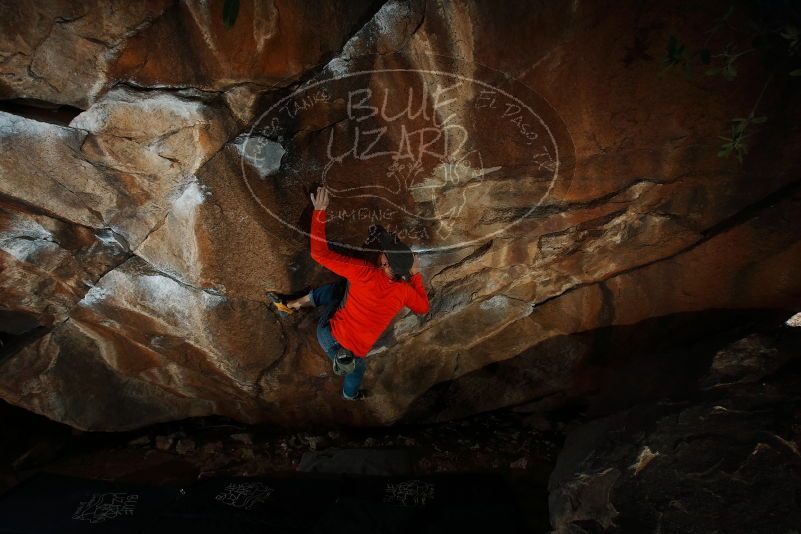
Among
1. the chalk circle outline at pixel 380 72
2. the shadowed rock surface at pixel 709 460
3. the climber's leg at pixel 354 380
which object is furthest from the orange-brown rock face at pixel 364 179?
the shadowed rock surface at pixel 709 460

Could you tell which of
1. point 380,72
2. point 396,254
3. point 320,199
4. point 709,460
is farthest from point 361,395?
point 380,72

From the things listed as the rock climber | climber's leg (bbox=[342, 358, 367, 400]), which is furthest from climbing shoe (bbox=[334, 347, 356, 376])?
climber's leg (bbox=[342, 358, 367, 400])

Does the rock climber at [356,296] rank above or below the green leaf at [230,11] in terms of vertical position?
below

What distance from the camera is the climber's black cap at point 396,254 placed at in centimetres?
313

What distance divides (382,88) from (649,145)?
1638 mm

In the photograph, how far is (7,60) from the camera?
242cm

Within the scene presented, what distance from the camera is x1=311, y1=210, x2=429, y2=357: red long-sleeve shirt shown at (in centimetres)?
303

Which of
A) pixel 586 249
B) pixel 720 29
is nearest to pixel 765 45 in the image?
pixel 720 29

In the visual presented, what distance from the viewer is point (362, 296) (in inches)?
129

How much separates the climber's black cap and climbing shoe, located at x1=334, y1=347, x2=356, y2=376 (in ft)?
2.61

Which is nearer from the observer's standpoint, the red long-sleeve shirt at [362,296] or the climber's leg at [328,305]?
the red long-sleeve shirt at [362,296]

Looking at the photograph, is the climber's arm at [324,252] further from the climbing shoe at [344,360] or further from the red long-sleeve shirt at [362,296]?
the climbing shoe at [344,360]

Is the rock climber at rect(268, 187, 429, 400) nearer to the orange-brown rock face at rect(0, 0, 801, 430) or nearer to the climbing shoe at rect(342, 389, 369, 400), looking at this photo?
the orange-brown rock face at rect(0, 0, 801, 430)

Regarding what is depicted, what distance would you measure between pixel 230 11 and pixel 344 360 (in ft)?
7.88
